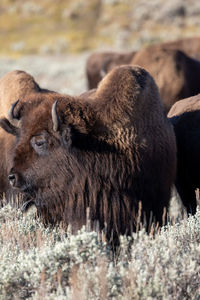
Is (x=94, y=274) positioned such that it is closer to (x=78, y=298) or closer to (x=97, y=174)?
(x=78, y=298)

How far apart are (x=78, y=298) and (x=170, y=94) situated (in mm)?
7419

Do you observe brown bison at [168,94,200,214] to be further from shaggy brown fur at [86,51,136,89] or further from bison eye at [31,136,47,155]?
shaggy brown fur at [86,51,136,89]

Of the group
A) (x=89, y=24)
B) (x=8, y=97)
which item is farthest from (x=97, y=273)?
(x=89, y=24)

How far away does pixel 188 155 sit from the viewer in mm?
6293

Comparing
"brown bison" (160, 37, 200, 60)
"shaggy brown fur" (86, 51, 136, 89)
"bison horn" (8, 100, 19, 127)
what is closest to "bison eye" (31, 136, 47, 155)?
"bison horn" (8, 100, 19, 127)

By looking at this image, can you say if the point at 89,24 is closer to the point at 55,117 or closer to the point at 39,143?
the point at 39,143

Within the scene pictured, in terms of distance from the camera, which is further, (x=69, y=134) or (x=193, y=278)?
(x=69, y=134)

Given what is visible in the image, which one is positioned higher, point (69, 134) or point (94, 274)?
point (69, 134)

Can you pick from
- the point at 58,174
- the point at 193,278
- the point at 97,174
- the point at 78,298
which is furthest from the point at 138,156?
the point at 78,298

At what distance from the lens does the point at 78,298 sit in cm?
326

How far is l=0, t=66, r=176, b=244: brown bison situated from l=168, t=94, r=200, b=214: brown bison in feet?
2.58

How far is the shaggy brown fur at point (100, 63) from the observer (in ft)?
56.8

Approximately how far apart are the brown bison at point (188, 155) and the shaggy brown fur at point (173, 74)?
3647 mm

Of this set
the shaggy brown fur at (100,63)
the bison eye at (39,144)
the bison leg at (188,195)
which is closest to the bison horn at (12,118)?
the bison eye at (39,144)
